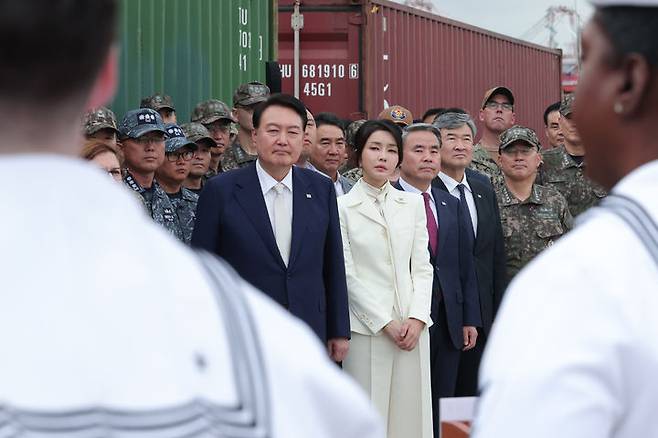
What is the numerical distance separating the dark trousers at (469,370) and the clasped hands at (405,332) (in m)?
0.88

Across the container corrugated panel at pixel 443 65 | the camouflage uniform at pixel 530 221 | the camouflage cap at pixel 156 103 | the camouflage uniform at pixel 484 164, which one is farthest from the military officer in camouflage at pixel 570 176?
the container corrugated panel at pixel 443 65

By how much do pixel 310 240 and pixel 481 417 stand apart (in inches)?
177

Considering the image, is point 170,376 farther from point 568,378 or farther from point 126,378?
point 568,378

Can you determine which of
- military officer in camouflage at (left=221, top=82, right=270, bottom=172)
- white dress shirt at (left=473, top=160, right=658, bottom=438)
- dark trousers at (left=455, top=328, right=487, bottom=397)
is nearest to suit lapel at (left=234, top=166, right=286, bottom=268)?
military officer in camouflage at (left=221, top=82, right=270, bottom=172)

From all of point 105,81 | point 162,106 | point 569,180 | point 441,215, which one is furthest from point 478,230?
point 105,81

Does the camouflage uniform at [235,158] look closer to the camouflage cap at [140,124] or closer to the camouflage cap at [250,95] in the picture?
the camouflage cap at [250,95]

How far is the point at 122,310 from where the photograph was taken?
4.27 ft

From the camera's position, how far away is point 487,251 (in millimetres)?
7660

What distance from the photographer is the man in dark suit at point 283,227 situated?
601 centimetres

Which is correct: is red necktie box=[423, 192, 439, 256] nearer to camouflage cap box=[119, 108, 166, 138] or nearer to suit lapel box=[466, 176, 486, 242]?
suit lapel box=[466, 176, 486, 242]

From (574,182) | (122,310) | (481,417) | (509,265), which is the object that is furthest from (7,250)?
(574,182)

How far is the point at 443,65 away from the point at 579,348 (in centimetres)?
1583

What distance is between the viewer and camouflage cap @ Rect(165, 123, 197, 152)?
6938mm

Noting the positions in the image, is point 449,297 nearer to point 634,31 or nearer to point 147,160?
point 147,160
